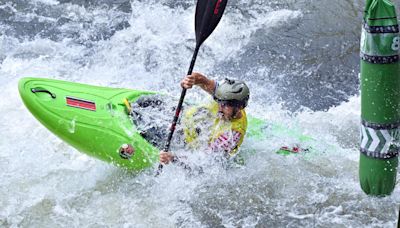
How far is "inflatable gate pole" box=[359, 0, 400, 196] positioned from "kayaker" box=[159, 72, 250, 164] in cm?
91

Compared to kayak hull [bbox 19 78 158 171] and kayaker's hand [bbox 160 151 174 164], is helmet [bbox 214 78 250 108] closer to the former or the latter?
kayaker's hand [bbox 160 151 174 164]

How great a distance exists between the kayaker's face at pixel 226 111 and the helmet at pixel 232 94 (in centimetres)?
4

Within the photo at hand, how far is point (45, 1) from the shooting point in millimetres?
8516

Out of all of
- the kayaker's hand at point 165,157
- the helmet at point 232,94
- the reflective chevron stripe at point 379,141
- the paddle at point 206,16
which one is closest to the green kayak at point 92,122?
the kayaker's hand at point 165,157

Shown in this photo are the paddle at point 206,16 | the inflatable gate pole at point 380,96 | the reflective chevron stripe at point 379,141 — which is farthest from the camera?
the paddle at point 206,16

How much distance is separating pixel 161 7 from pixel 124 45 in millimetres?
1038

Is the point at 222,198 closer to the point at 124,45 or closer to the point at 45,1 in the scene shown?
the point at 124,45

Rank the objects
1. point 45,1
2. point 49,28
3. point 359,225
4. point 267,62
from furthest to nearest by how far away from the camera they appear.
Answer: point 45,1
point 49,28
point 267,62
point 359,225

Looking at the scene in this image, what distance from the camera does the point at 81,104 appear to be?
15.5ft

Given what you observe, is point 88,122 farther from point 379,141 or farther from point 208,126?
point 379,141

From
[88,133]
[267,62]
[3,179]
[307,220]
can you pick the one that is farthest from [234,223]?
[267,62]

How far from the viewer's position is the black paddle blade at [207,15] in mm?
4703

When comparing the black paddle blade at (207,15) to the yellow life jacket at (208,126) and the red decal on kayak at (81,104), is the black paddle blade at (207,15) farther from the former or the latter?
the red decal on kayak at (81,104)

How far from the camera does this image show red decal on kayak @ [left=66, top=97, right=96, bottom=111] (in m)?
4.71
